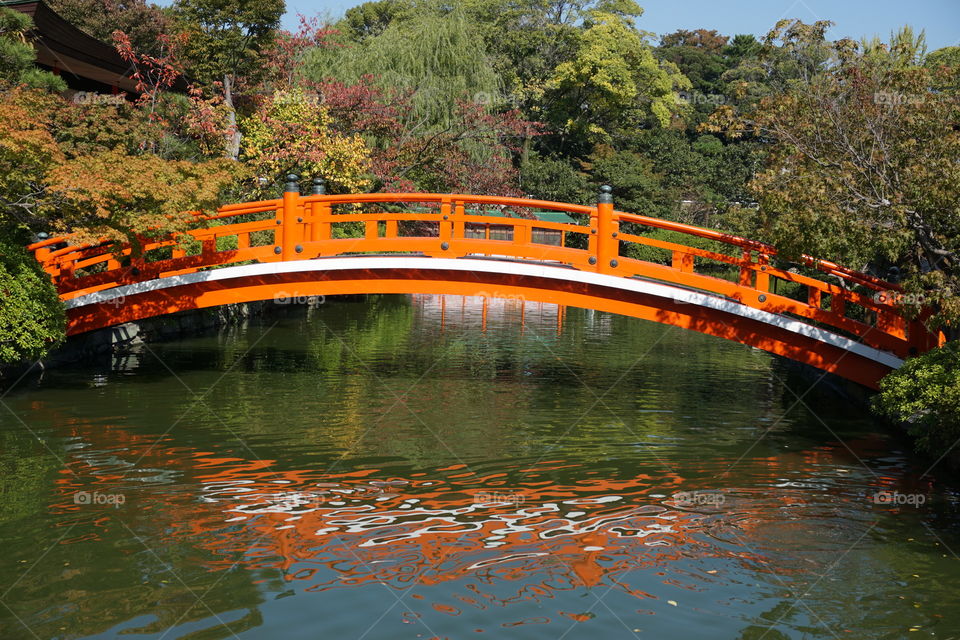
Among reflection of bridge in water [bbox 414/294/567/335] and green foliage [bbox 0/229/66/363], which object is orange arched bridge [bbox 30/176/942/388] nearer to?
green foliage [bbox 0/229/66/363]

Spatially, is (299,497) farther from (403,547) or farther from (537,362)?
(537,362)

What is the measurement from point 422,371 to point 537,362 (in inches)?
86.4

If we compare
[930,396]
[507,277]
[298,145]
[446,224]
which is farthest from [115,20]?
[930,396]

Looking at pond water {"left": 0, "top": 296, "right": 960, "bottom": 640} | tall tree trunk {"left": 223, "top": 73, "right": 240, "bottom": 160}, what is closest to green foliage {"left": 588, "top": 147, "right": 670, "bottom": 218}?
tall tree trunk {"left": 223, "top": 73, "right": 240, "bottom": 160}

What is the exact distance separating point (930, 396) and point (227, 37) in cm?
2178

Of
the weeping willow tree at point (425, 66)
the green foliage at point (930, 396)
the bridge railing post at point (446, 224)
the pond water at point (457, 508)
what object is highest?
the weeping willow tree at point (425, 66)

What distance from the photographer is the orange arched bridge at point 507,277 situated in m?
10.7

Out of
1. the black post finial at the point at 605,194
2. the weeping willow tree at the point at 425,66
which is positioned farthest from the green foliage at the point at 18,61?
the black post finial at the point at 605,194

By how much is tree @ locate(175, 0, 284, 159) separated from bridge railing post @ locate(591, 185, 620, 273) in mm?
16006

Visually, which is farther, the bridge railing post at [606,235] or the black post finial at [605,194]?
the bridge railing post at [606,235]

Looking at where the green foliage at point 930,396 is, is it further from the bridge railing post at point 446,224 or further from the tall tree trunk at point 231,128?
the tall tree trunk at point 231,128

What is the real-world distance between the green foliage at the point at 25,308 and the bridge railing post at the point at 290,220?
283 centimetres

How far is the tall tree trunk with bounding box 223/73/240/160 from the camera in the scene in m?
21.5

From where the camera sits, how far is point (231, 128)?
21.5m
